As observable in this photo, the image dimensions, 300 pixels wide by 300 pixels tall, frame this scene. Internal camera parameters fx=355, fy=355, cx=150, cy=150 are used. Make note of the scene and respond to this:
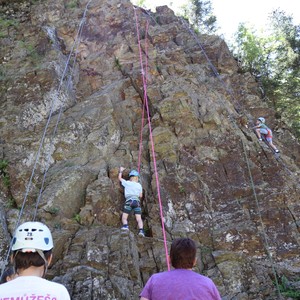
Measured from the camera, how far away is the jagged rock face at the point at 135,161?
23.4ft

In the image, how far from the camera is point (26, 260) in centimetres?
255

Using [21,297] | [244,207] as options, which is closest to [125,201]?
[244,207]

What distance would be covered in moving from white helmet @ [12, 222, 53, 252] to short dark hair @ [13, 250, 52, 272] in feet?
0.10

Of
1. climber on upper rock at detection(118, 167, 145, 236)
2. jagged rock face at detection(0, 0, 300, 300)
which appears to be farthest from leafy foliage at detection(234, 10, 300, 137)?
climber on upper rock at detection(118, 167, 145, 236)

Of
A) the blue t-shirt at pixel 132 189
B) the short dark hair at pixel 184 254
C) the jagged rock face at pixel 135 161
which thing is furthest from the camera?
the blue t-shirt at pixel 132 189

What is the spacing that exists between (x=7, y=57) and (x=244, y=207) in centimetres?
973

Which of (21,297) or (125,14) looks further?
(125,14)

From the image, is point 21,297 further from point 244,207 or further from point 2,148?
point 2,148

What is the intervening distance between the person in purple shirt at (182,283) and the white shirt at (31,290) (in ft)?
3.08

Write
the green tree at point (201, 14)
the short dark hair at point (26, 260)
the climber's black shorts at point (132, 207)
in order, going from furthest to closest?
the green tree at point (201, 14), the climber's black shorts at point (132, 207), the short dark hair at point (26, 260)

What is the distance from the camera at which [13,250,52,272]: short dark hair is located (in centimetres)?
252

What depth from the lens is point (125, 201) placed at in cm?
820

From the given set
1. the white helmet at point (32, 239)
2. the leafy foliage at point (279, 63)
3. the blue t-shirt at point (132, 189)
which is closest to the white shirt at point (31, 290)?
the white helmet at point (32, 239)

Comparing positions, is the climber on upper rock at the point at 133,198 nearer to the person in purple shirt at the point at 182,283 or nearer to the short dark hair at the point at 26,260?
the person in purple shirt at the point at 182,283
